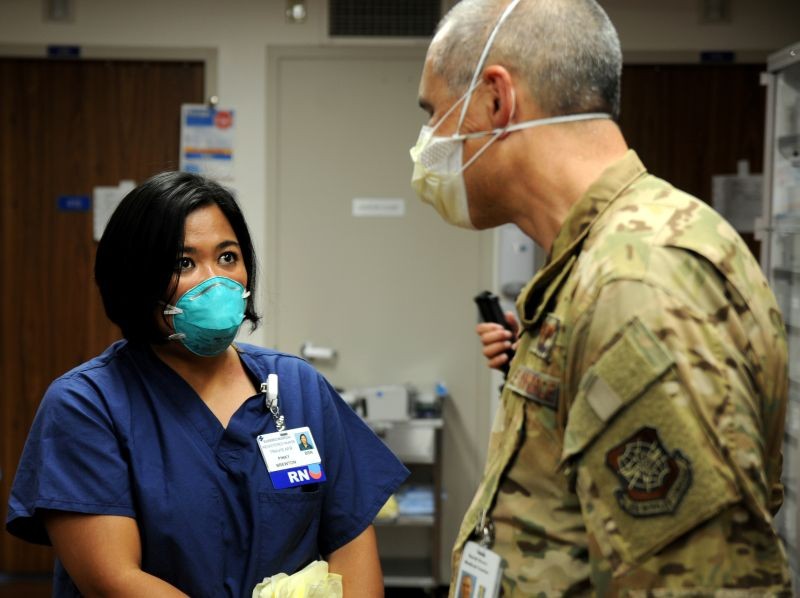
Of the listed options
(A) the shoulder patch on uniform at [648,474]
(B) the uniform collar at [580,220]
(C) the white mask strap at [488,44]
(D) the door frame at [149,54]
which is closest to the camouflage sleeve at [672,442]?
(A) the shoulder patch on uniform at [648,474]

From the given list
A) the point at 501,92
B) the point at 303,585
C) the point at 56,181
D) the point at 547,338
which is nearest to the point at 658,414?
the point at 547,338

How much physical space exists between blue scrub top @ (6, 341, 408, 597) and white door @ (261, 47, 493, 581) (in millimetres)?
2018

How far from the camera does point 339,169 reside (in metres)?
3.45

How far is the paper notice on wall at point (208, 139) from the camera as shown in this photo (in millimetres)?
3416

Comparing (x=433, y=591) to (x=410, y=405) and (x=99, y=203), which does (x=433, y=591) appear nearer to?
(x=410, y=405)

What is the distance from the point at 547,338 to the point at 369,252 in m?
2.65

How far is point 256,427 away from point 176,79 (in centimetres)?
248

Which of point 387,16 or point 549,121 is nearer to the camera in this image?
point 549,121

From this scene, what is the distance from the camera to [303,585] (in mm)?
1286

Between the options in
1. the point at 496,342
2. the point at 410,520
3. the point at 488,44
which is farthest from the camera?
the point at 410,520

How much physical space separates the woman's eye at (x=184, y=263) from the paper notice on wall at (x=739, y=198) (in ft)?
8.83

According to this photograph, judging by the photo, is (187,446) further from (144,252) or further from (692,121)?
(692,121)

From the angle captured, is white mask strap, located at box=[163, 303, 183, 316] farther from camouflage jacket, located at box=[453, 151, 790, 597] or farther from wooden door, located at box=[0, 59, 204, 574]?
wooden door, located at box=[0, 59, 204, 574]

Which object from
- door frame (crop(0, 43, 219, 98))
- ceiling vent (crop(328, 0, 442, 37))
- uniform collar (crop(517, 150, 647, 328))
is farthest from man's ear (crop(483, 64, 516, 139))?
door frame (crop(0, 43, 219, 98))
